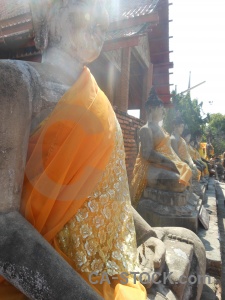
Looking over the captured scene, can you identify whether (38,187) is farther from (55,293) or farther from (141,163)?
(141,163)

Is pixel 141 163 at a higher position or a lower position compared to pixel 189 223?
higher

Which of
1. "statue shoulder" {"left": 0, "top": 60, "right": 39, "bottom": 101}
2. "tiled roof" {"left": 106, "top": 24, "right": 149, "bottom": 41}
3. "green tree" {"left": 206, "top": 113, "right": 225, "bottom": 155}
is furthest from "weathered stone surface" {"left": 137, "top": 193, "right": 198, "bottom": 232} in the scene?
"green tree" {"left": 206, "top": 113, "right": 225, "bottom": 155}

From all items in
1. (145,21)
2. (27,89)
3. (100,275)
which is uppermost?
(145,21)

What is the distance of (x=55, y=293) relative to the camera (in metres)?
0.64

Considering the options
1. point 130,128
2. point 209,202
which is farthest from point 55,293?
point 209,202

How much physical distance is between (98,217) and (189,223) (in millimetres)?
2469

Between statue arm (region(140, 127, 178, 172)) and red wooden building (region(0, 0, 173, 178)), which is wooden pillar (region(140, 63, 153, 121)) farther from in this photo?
statue arm (region(140, 127, 178, 172))

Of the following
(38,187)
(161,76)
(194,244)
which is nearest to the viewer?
(38,187)

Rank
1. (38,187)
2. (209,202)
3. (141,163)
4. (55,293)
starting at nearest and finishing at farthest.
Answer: (55,293)
(38,187)
(141,163)
(209,202)

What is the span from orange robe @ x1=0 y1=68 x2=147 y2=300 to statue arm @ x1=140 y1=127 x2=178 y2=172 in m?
2.23

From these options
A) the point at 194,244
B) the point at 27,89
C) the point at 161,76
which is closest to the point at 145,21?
the point at 194,244

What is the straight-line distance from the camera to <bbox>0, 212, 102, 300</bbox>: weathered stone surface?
0.64 metres

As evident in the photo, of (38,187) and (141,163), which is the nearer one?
(38,187)

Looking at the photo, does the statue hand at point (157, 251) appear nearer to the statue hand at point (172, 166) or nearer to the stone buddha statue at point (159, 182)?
the stone buddha statue at point (159, 182)
